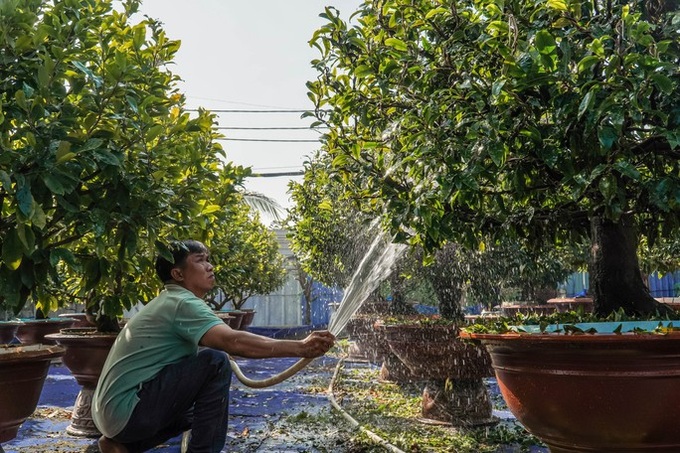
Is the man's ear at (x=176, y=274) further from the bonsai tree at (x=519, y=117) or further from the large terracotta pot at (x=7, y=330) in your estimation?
the large terracotta pot at (x=7, y=330)

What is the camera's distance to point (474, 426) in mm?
5094

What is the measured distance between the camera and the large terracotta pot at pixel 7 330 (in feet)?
30.6

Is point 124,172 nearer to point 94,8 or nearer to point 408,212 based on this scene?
point 94,8

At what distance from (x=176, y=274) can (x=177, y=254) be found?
0.11 metres

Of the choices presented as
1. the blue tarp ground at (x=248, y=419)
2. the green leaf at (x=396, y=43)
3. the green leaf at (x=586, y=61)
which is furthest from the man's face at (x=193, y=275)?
the green leaf at (x=586, y=61)

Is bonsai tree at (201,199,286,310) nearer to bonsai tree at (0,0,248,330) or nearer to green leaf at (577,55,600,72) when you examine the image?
bonsai tree at (0,0,248,330)

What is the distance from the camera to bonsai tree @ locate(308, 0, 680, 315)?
228 centimetres

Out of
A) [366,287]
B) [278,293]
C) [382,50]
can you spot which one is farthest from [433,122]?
[278,293]

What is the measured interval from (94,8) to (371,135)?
1.69 meters

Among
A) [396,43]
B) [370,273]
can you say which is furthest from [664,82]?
[370,273]

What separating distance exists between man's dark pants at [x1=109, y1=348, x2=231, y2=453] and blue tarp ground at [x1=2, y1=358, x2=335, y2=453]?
1835 millimetres

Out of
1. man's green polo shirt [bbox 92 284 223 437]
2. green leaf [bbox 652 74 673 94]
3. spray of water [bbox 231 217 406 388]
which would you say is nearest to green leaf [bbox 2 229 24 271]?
man's green polo shirt [bbox 92 284 223 437]

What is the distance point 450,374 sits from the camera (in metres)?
5.21

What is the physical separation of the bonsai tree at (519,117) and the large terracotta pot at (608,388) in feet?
1.85
